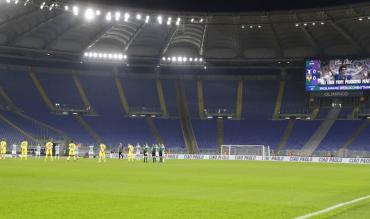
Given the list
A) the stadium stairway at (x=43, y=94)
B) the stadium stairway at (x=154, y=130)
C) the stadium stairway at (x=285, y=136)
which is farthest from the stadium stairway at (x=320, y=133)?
the stadium stairway at (x=43, y=94)

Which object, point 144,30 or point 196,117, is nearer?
point 144,30

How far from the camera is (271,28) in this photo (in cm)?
6494

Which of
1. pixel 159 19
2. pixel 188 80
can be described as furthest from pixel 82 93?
pixel 159 19

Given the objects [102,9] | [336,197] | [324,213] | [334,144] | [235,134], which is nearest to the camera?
[324,213]

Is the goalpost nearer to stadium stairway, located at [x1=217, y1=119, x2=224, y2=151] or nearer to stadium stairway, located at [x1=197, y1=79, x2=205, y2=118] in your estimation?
stadium stairway, located at [x1=217, y1=119, x2=224, y2=151]

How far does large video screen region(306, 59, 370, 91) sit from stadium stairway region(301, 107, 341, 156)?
6164 mm

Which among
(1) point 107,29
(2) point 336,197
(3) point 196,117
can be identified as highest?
(1) point 107,29

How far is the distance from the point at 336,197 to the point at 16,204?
370 inches

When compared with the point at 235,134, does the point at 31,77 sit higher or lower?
higher

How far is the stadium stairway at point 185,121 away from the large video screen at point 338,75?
55.9ft

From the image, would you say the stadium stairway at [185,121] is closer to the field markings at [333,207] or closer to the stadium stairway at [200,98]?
the stadium stairway at [200,98]

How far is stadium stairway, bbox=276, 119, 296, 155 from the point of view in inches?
2579

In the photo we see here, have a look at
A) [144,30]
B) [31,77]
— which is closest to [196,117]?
[144,30]

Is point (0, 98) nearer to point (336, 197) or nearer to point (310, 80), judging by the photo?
point (310, 80)
